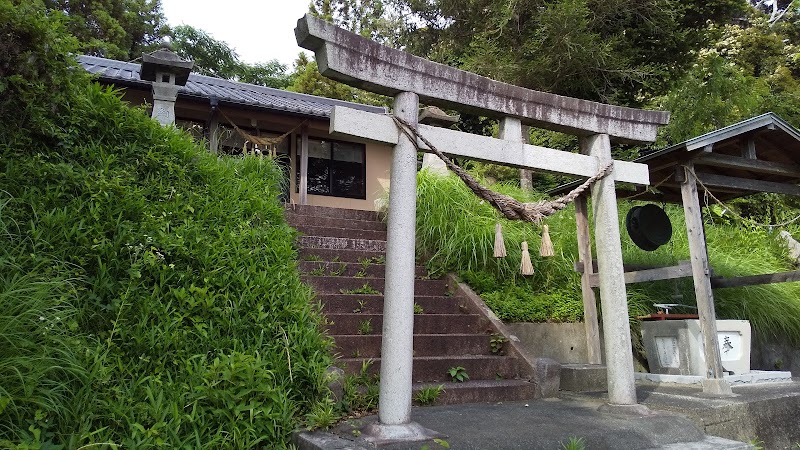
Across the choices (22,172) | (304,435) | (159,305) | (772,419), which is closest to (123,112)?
(22,172)

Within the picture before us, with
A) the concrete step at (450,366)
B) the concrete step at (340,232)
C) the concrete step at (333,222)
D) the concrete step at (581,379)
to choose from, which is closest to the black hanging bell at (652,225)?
the concrete step at (581,379)

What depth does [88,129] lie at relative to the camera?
181 inches

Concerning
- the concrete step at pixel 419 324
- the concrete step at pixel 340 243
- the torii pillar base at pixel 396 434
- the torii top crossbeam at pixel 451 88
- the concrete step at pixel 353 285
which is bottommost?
the torii pillar base at pixel 396 434

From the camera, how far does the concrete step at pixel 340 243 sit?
275 inches

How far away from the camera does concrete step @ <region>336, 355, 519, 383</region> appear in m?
4.66

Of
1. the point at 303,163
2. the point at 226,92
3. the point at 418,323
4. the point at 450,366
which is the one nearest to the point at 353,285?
the point at 418,323

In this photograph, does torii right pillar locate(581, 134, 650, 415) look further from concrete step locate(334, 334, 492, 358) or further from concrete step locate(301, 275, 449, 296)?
concrete step locate(301, 275, 449, 296)

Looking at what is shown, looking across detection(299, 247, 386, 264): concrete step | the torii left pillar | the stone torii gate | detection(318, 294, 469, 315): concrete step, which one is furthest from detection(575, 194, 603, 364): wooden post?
the torii left pillar

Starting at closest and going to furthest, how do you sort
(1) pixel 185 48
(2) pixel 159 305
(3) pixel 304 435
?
(3) pixel 304 435
(2) pixel 159 305
(1) pixel 185 48

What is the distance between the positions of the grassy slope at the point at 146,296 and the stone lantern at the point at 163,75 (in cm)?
369

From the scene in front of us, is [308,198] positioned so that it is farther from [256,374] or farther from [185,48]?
[185,48]

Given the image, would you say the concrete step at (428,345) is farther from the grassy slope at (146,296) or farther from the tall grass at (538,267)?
the tall grass at (538,267)

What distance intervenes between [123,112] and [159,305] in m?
2.29

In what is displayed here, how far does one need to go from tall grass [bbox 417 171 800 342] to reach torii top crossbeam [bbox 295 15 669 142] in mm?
2487
